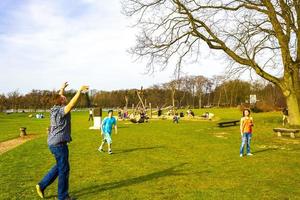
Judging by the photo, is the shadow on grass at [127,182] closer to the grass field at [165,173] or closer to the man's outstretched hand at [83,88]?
the grass field at [165,173]

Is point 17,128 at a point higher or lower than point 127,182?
higher

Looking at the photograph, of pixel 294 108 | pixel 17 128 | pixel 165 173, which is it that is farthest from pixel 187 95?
pixel 165 173

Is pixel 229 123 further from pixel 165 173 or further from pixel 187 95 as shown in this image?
pixel 187 95

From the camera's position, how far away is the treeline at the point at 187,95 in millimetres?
102562

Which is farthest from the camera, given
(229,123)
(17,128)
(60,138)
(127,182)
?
(17,128)

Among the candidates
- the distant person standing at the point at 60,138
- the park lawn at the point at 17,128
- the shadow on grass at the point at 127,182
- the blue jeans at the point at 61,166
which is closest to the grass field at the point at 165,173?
the shadow on grass at the point at 127,182

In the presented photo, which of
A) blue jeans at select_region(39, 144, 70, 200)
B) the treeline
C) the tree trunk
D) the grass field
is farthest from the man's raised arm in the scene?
the treeline

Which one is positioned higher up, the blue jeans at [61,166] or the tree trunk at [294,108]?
the tree trunk at [294,108]

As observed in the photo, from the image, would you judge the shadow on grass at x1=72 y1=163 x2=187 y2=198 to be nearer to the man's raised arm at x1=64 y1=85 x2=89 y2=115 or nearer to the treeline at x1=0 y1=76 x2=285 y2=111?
the man's raised arm at x1=64 y1=85 x2=89 y2=115

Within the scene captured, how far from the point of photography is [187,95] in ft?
446

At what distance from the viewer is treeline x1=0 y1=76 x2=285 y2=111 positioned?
4038 inches

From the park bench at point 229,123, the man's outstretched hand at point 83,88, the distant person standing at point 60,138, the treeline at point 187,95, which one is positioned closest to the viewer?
the man's outstretched hand at point 83,88

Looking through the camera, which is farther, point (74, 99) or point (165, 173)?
point (165, 173)

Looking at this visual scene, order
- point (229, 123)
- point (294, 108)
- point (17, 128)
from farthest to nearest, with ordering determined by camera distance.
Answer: point (17, 128) < point (229, 123) < point (294, 108)
